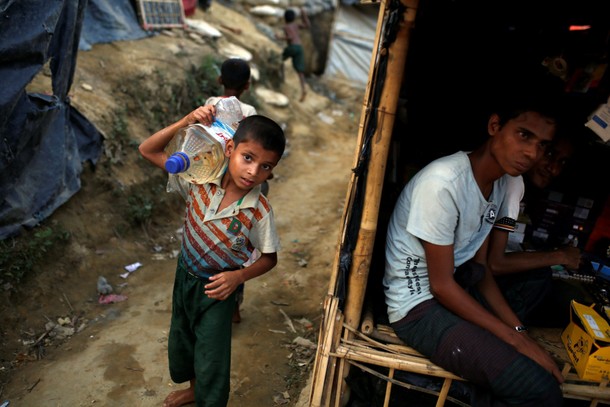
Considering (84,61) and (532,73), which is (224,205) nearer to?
(532,73)

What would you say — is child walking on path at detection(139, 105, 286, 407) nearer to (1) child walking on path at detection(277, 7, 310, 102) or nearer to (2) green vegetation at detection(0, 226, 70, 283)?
(2) green vegetation at detection(0, 226, 70, 283)

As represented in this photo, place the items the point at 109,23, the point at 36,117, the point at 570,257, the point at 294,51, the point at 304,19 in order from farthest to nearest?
1. the point at 304,19
2. the point at 294,51
3. the point at 109,23
4. the point at 36,117
5. the point at 570,257

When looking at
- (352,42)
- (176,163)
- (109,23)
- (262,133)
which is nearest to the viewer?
(176,163)

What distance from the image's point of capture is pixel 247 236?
216cm

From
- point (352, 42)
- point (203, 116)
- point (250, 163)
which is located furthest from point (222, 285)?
point (352, 42)

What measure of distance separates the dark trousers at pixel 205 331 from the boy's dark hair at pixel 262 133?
779 millimetres

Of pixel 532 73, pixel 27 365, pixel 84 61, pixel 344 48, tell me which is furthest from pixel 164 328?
pixel 344 48

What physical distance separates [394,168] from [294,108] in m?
6.94

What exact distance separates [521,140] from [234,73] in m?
2.00

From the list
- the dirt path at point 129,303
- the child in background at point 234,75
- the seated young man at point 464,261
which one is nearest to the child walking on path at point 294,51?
the dirt path at point 129,303

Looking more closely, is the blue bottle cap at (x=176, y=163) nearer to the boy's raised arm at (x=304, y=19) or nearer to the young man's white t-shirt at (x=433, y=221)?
the young man's white t-shirt at (x=433, y=221)

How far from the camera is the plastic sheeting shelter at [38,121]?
3.10 metres

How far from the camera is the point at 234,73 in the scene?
3129mm

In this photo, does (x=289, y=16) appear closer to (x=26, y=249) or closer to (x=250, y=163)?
(x=26, y=249)
